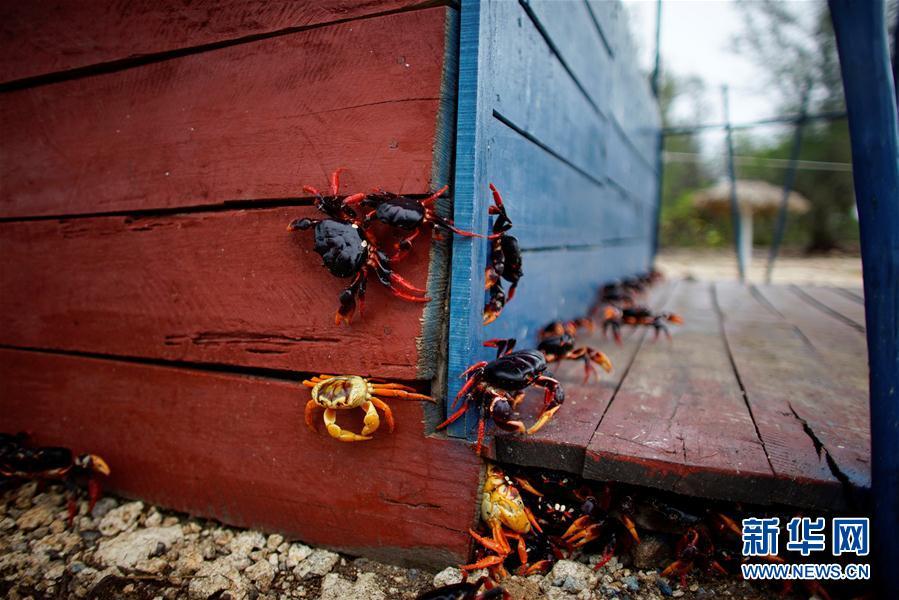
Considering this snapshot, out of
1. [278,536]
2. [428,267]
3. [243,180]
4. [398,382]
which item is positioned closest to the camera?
[428,267]

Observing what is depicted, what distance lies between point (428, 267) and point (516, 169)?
0.53 metres

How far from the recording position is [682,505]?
1.45 metres

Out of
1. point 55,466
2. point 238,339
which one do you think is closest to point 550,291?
point 238,339

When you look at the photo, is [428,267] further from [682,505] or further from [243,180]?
[682,505]

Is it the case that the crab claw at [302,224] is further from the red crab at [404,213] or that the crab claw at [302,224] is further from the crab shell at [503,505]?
the crab shell at [503,505]

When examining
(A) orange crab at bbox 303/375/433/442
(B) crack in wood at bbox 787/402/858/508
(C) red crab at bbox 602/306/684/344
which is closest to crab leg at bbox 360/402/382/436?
(A) orange crab at bbox 303/375/433/442

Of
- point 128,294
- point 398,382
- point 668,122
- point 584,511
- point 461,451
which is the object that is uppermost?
point 668,122

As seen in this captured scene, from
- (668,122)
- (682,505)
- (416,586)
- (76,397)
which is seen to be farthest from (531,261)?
(668,122)

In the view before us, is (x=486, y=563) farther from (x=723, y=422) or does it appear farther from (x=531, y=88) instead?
(x=531, y=88)

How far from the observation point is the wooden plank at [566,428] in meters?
1.42

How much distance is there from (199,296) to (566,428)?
124cm

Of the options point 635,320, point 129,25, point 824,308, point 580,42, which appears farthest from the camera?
point 824,308

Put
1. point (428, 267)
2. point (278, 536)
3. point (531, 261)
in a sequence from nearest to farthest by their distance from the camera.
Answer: point (428, 267), point (278, 536), point (531, 261)

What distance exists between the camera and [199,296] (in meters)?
1.73
